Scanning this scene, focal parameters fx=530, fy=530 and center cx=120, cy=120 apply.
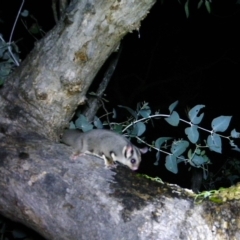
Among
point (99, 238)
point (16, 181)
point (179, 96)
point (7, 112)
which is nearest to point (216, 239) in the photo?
point (99, 238)

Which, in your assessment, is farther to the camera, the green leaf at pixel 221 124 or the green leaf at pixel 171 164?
the green leaf at pixel 171 164

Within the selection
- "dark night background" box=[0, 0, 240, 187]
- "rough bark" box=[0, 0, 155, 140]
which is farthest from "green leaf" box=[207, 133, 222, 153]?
"dark night background" box=[0, 0, 240, 187]

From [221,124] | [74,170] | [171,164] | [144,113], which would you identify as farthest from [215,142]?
[74,170]

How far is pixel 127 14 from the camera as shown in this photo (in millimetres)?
1897

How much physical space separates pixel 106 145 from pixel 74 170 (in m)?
0.46

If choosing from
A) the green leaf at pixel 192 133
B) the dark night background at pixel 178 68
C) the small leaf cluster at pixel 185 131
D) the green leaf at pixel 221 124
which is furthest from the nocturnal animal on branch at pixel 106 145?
the dark night background at pixel 178 68

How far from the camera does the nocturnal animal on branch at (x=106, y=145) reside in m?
2.15

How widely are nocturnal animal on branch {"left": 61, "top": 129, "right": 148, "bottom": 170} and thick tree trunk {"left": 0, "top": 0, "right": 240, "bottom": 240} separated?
113mm

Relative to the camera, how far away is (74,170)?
1709mm

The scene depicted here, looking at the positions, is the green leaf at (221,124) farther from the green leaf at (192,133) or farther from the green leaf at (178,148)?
the green leaf at (178,148)

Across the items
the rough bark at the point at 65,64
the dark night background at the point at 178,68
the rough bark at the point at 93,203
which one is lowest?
the dark night background at the point at 178,68

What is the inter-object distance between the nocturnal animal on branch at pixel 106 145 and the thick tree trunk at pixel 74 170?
0.37ft

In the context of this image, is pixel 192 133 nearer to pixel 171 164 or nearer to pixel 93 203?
pixel 171 164

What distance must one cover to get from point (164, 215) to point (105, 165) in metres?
0.30
